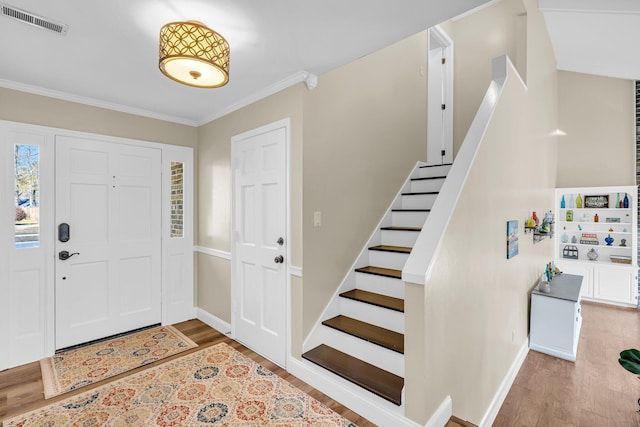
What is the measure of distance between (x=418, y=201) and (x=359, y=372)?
204cm

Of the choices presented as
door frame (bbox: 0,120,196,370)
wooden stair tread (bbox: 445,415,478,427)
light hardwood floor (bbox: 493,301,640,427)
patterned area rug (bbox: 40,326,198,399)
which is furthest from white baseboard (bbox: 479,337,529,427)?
door frame (bbox: 0,120,196,370)

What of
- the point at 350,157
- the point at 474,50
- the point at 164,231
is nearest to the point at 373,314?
the point at 350,157

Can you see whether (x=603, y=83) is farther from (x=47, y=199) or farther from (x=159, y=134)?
(x=47, y=199)

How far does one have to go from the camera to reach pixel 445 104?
14.5 ft

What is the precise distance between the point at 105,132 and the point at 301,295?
2.60 meters

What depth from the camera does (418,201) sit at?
3.54 m

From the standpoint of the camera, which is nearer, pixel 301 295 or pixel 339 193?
pixel 301 295

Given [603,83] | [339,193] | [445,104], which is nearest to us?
[339,193]

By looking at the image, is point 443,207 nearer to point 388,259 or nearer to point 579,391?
point 388,259

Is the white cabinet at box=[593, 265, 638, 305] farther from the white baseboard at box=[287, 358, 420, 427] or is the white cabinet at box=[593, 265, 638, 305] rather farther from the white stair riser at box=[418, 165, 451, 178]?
the white baseboard at box=[287, 358, 420, 427]

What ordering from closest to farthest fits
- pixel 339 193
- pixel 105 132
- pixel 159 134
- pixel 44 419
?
pixel 44 419 → pixel 339 193 → pixel 105 132 → pixel 159 134

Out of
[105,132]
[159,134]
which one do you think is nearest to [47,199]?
[105,132]

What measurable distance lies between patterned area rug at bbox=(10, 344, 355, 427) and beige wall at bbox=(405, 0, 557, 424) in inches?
31.0

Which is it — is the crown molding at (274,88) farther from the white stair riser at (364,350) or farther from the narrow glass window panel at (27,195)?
the white stair riser at (364,350)
